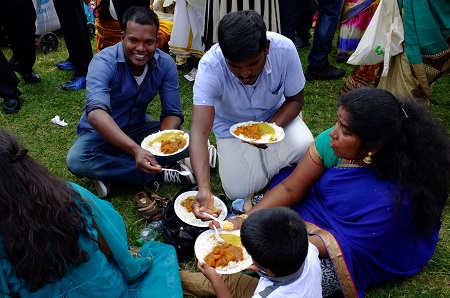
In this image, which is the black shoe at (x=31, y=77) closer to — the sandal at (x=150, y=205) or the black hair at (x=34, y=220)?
the sandal at (x=150, y=205)

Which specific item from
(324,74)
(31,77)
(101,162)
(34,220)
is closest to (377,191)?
→ (34,220)

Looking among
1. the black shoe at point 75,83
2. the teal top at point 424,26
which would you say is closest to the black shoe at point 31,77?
the black shoe at point 75,83

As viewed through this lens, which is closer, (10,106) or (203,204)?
(203,204)

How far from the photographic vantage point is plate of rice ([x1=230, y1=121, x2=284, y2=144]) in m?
2.98

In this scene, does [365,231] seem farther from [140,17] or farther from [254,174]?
[140,17]

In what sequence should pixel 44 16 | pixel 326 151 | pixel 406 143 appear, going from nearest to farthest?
1. pixel 406 143
2. pixel 326 151
3. pixel 44 16

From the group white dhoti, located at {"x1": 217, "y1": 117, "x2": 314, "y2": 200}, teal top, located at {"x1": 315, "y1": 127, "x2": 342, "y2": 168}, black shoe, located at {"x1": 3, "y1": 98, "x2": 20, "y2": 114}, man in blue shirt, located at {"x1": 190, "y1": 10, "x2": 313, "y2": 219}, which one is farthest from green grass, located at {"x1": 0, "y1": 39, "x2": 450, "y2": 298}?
teal top, located at {"x1": 315, "y1": 127, "x2": 342, "y2": 168}

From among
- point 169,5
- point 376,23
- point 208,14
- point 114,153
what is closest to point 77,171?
point 114,153

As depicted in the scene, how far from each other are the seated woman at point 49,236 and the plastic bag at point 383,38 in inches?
111

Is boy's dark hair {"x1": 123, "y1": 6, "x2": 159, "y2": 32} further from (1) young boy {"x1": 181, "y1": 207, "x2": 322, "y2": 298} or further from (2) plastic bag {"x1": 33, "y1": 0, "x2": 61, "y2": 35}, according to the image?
(2) plastic bag {"x1": 33, "y1": 0, "x2": 61, "y2": 35}

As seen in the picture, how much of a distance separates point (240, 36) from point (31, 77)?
3.43 meters

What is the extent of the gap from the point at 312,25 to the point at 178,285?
4777mm

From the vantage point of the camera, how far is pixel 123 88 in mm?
3338

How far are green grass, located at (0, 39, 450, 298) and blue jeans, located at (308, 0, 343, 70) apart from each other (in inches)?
9.3
